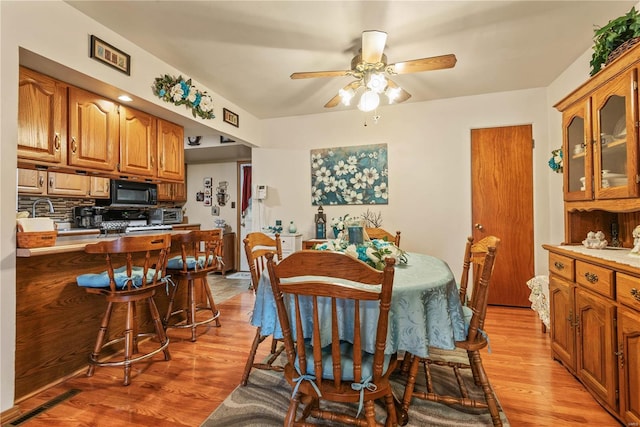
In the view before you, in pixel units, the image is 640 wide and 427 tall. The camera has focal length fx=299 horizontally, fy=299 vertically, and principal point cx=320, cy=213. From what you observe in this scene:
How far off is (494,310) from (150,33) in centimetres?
423

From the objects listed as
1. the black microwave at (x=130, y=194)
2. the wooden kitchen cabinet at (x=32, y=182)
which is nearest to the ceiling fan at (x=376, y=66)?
the black microwave at (x=130, y=194)

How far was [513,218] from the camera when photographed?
11.3ft

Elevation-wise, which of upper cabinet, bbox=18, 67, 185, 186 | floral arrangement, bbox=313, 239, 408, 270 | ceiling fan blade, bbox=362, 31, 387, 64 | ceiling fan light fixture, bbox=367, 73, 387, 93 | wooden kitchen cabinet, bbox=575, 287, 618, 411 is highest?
ceiling fan blade, bbox=362, 31, 387, 64

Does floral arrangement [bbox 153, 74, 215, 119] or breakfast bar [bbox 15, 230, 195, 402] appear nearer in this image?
breakfast bar [bbox 15, 230, 195, 402]

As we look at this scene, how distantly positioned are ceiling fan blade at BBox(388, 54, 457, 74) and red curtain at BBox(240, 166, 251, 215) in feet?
13.4

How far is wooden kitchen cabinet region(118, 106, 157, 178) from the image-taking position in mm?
2740

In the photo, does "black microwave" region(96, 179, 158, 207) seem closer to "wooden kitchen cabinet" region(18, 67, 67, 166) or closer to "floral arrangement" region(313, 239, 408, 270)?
"wooden kitchen cabinet" region(18, 67, 67, 166)

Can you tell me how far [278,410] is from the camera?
1675mm

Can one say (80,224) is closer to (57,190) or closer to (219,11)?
(57,190)

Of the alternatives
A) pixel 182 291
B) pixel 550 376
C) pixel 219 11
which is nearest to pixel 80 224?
pixel 182 291

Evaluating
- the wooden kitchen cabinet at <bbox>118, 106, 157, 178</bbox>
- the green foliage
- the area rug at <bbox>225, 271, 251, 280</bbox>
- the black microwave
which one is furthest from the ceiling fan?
the area rug at <bbox>225, 271, 251, 280</bbox>

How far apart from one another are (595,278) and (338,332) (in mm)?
1577

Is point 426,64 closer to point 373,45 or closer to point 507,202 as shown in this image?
point 373,45

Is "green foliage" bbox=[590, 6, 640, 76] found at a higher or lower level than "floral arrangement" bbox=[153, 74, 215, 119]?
lower
